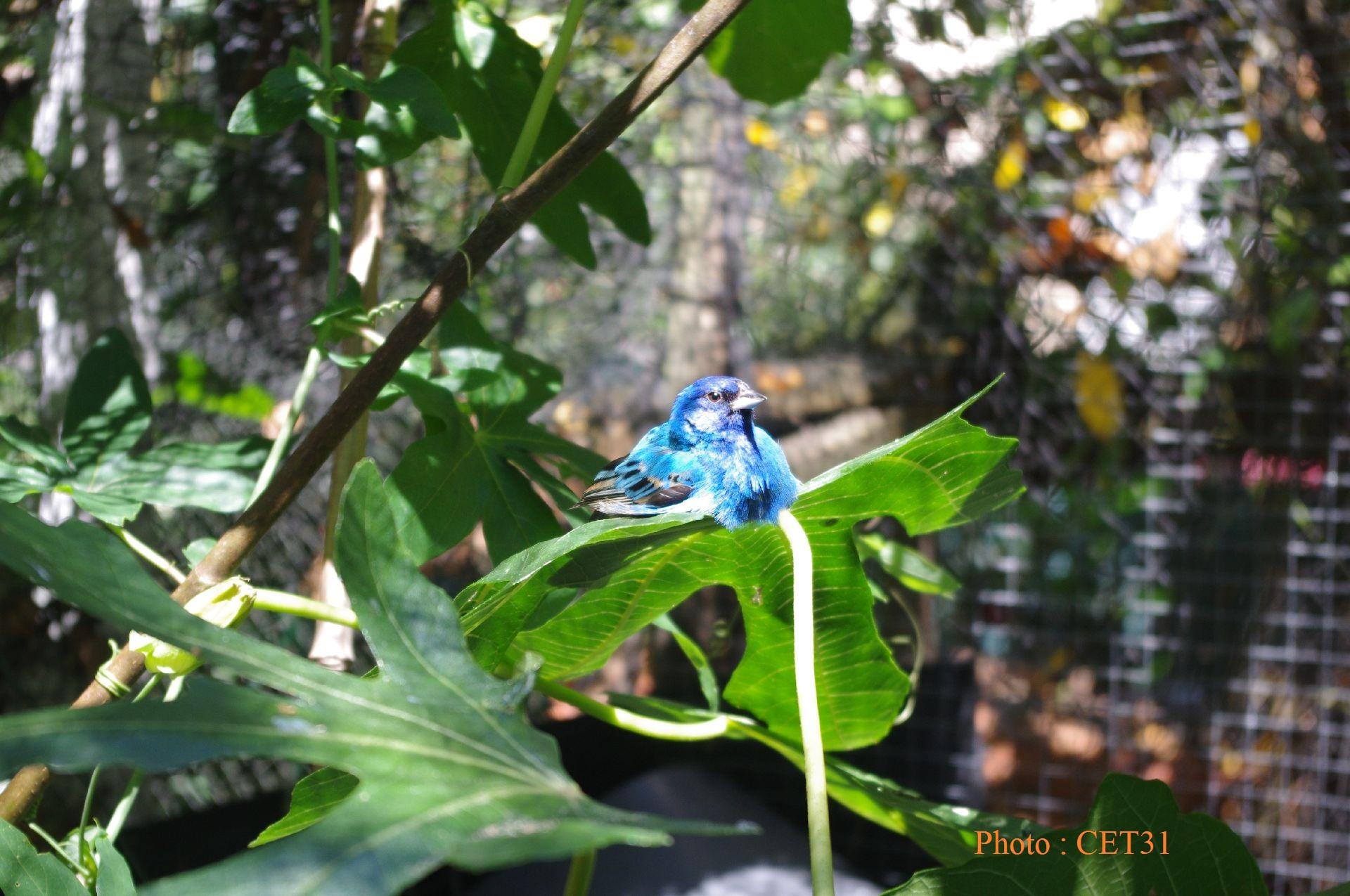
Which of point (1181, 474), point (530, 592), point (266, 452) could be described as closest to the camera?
point (530, 592)

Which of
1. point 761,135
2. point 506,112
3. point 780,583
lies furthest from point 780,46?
point 761,135

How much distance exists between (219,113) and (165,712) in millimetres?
1133

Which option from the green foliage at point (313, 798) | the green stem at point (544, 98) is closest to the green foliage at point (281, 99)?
the green stem at point (544, 98)

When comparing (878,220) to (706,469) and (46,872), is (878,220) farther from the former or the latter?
(46,872)

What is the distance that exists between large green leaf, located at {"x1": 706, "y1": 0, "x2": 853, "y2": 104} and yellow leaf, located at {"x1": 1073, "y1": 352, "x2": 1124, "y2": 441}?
1372 millimetres

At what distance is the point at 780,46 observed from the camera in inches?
28.7

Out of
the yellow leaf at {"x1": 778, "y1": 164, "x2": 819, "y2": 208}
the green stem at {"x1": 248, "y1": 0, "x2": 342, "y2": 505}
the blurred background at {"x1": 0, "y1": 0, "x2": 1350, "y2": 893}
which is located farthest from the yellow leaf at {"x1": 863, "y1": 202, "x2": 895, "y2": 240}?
the green stem at {"x1": 248, "y1": 0, "x2": 342, "y2": 505}

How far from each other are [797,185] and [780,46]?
1.18m

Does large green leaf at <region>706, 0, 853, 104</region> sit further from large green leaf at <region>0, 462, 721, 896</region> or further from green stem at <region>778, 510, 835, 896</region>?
large green leaf at <region>0, 462, 721, 896</region>

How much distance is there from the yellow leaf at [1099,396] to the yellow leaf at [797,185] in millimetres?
630

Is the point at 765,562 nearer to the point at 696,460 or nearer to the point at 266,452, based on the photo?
the point at 696,460

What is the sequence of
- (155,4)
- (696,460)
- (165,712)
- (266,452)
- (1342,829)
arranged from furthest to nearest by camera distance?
(1342,829), (155,4), (266,452), (696,460), (165,712)

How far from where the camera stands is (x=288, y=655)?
0.31 meters

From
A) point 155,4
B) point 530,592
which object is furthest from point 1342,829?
point 155,4
